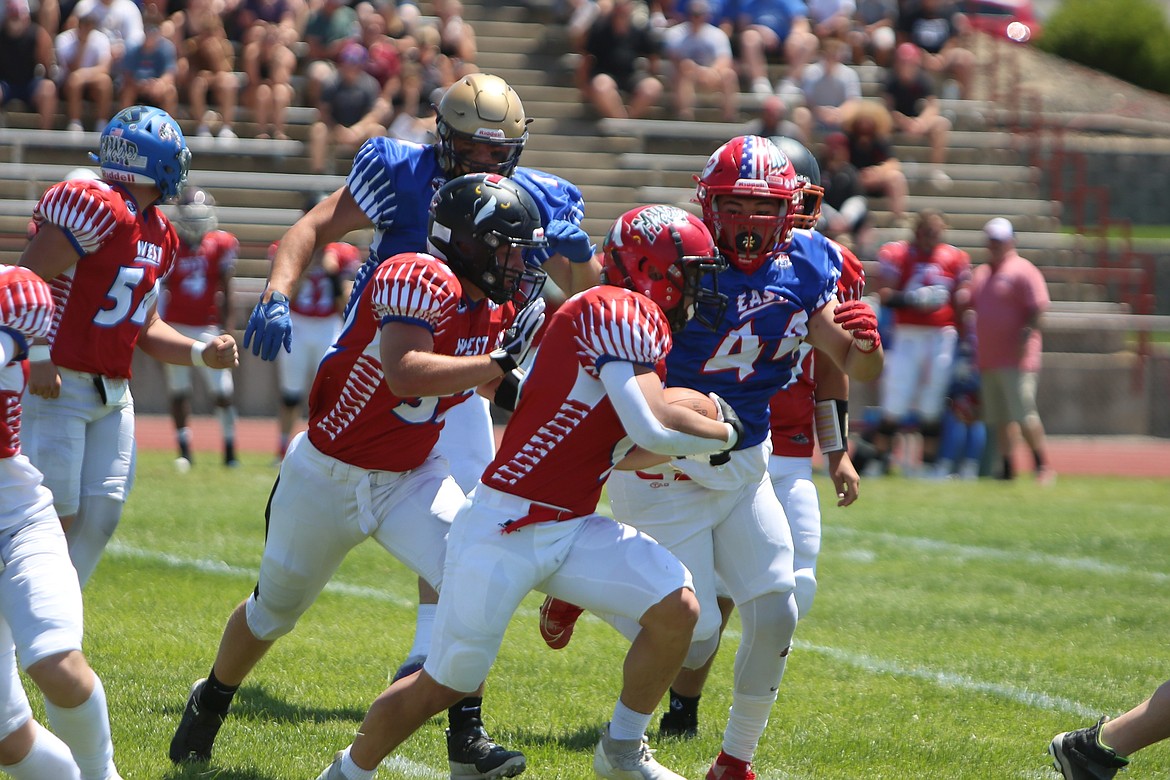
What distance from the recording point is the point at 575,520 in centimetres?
401

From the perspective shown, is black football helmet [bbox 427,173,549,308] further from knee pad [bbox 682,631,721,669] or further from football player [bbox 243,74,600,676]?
knee pad [bbox 682,631,721,669]

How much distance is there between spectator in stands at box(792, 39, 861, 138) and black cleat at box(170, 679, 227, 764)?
13723 millimetres

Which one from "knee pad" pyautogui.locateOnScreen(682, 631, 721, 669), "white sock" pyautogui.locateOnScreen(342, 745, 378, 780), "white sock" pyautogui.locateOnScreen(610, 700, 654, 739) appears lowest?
"knee pad" pyautogui.locateOnScreen(682, 631, 721, 669)

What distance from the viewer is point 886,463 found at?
1278 centimetres

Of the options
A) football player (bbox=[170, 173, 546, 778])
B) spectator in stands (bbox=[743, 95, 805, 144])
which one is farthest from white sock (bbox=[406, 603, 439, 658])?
spectator in stands (bbox=[743, 95, 805, 144])

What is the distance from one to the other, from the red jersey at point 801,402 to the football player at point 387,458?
1221 millimetres

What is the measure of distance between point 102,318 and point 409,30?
13.3m

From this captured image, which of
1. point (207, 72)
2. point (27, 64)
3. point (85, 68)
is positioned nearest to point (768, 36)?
point (207, 72)

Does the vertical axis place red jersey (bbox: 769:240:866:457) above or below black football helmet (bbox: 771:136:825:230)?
below

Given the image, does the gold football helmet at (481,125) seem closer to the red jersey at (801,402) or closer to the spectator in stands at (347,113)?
the red jersey at (801,402)

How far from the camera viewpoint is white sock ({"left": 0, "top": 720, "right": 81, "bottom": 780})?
11.8 feet

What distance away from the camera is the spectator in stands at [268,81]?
16656 millimetres

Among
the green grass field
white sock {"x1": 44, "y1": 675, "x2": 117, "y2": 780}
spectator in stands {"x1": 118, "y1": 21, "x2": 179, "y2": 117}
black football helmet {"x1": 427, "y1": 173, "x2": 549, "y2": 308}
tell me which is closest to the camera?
white sock {"x1": 44, "y1": 675, "x2": 117, "y2": 780}

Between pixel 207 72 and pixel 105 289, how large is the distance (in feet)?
39.8
